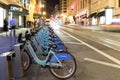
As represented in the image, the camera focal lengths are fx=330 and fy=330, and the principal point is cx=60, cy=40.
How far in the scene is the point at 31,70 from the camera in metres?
10.7

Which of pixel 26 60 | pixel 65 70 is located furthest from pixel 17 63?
pixel 65 70

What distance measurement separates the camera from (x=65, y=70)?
355 inches

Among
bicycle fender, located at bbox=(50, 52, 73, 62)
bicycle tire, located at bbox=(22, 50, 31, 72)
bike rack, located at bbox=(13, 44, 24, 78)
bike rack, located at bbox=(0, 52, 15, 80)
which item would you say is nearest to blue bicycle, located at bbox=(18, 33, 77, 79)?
bicycle fender, located at bbox=(50, 52, 73, 62)

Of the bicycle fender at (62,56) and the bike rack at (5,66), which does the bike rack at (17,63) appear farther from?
the bike rack at (5,66)

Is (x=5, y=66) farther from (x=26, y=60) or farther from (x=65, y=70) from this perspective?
(x=26, y=60)

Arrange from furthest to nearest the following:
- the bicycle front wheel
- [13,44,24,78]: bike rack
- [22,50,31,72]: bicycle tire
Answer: [22,50,31,72]: bicycle tire < [13,44,24,78]: bike rack < the bicycle front wheel

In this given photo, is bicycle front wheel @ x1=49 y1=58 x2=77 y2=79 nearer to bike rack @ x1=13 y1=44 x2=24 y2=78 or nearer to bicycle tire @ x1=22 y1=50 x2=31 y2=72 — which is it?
bike rack @ x1=13 y1=44 x2=24 y2=78

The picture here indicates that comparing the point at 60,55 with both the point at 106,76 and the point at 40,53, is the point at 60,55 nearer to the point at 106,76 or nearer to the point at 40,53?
the point at 106,76

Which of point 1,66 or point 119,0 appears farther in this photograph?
point 119,0

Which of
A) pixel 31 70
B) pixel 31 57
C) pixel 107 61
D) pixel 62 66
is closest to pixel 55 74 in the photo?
pixel 62 66

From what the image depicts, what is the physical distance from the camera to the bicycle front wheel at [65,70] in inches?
352

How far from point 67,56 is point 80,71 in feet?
5.87

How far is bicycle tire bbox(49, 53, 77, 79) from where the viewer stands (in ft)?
29.3

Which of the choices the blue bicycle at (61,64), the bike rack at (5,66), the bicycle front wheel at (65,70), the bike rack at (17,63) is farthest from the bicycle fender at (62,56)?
the bike rack at (5,66)
